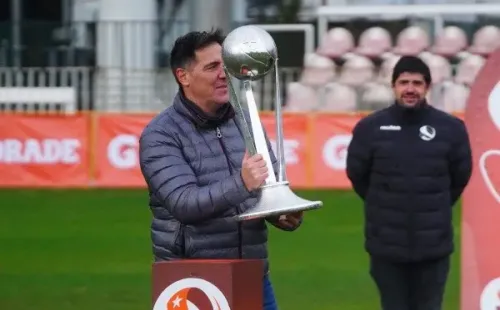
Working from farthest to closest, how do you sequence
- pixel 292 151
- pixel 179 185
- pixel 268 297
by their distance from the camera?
pixel 292 151 < pixel 268 297 < pixel 179 185

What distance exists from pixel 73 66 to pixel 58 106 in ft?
6.73

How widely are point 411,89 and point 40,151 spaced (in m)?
11.9

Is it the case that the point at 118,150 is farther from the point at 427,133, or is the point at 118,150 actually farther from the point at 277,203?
the point at 277,203

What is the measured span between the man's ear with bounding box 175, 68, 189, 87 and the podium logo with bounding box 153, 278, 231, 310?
0.72m

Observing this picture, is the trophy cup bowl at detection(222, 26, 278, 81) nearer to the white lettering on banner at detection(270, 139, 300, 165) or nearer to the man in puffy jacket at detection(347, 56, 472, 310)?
the man in puffy jacket at detection(347, 56, 472, 310)

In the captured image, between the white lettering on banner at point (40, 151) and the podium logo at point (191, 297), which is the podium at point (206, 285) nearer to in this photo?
the podium logo at point (191, 297)

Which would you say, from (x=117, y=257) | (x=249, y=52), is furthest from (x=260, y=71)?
(x=117, y=257)

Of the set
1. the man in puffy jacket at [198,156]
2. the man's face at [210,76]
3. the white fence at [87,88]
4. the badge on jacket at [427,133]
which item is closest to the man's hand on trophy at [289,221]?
the man in puffy jacket at [198,156]

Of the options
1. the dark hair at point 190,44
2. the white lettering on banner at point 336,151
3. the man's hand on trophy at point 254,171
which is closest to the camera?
the man's hand on trophy at point 254,171

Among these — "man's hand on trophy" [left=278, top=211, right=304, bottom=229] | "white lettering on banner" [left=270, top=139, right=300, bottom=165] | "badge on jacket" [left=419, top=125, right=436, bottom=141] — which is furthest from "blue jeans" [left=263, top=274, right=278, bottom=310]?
"white lettering on banner" [left=270, top=139, right=300, bottom=165]

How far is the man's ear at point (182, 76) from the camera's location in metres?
4.69

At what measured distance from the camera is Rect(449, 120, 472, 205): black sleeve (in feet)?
23.1

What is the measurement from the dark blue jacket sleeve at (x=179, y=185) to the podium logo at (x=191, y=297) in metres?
0.23

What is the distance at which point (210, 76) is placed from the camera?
4.64 m
